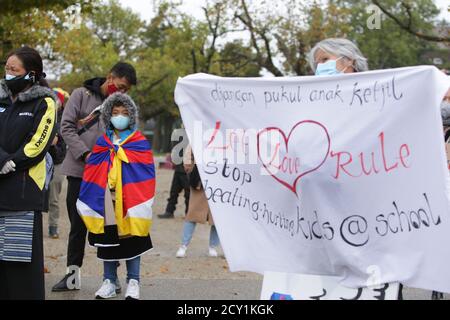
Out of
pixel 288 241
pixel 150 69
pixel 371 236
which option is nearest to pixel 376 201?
pixel 371 236

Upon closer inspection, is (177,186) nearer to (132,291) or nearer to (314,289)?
(132,291)

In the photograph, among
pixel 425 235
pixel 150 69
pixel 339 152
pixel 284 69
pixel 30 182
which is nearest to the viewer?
pixel 425 235

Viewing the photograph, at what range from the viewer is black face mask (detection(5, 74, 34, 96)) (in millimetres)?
4676

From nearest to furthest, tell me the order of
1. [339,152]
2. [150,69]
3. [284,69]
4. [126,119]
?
[339,152]
[126,119]
[284,69]
[150,69]

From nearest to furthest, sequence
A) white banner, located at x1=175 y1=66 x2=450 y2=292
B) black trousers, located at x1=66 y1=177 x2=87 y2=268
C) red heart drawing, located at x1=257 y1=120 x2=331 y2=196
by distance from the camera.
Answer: white banner, located at x1=175 y1=66 x2=450 y2=292 → red heart drawing, located at x1=257 y1=120 x2=331 y2=196 → black trousers, located at x1=66 y1=177 x2=87 y2=268

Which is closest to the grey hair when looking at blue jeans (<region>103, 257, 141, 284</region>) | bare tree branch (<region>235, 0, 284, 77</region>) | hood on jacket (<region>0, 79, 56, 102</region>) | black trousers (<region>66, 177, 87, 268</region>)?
hood on jacket (<region>0, 79, 56, 102</region>)

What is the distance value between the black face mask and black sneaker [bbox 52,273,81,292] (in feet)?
6.67

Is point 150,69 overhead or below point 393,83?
overhead

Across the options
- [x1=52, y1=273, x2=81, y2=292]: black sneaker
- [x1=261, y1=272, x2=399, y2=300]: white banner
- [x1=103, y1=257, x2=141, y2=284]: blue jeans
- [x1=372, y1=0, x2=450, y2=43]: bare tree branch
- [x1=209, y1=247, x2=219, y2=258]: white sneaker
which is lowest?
[x1=209, y1=247, x2=219, y2=258]: white sneaker

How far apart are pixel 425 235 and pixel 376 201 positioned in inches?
11.6

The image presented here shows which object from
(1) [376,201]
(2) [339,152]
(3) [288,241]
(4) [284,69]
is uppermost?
(4) [284,69]

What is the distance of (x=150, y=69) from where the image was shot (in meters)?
46.3

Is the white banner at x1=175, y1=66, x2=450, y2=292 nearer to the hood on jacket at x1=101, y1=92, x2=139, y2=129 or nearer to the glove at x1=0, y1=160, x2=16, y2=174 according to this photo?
the glove at x1=0, y1=160, x2=16, y2=174
